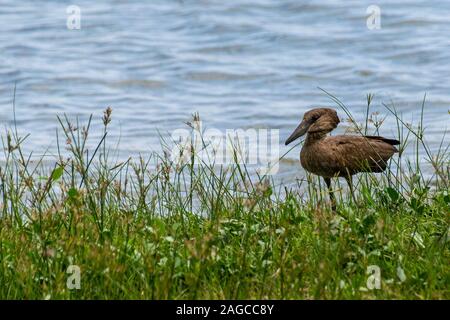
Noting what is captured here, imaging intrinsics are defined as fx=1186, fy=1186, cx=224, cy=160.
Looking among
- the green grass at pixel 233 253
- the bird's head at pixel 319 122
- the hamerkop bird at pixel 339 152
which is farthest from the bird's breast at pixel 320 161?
the green grass at pixel 233 253

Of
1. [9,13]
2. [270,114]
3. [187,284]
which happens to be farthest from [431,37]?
[187,284]

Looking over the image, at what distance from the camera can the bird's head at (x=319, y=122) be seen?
315 inches

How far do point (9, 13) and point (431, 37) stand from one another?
743cm

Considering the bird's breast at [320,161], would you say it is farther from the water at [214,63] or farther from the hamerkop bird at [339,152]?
the water at [214,63]

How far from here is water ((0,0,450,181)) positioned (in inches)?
561

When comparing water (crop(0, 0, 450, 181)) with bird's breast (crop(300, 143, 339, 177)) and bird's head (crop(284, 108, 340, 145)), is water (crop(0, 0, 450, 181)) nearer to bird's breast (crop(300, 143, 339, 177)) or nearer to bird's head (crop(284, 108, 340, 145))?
bird's head (crop(284, 108, 340, 145))

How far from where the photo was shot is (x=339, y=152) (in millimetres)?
7809

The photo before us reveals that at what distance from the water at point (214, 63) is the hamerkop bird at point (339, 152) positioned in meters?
3.85

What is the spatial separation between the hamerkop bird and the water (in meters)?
3.85

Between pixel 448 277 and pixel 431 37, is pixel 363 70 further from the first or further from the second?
pixel 448 277

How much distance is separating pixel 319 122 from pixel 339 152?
32cm

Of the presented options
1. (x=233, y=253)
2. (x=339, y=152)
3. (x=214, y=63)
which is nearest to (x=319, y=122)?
(x=339, y=152)

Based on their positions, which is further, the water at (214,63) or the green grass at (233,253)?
the water at (214,63)
